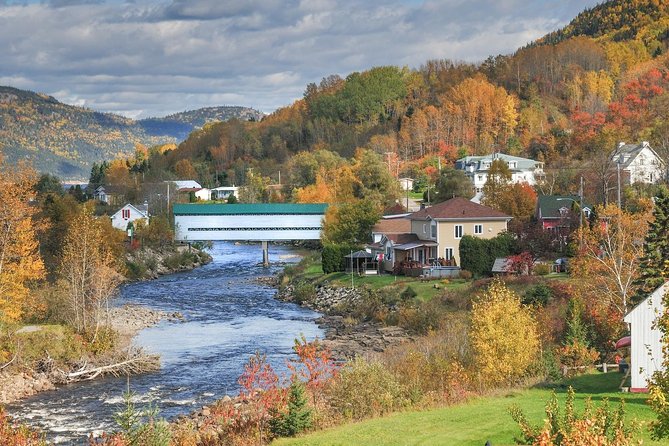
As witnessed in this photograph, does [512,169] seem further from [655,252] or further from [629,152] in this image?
[655,252]

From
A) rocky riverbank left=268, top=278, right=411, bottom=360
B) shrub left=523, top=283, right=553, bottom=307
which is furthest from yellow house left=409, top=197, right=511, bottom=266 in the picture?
shrub left=523, top=283, right=553, bottom=307

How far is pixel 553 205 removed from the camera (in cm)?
6619

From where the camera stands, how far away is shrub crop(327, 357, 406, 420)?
25797 millimetres

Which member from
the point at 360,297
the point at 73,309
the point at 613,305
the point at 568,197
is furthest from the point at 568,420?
the point at 568,197

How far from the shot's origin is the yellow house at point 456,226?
61469 mm

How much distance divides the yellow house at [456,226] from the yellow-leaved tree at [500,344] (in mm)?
30898

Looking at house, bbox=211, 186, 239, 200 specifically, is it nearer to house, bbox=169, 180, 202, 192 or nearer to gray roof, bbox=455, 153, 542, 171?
house, bbox=169, 180, 202, 192

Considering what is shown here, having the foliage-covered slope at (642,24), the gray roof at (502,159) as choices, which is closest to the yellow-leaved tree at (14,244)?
the gray roof at (502,159)

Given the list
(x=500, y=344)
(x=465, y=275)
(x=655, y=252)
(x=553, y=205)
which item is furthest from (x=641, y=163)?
(x=500, y=344)

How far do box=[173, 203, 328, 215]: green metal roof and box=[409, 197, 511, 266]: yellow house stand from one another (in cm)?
3078

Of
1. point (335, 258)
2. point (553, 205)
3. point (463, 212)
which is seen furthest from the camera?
point (335, 258)

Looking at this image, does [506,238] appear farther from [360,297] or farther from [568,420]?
[568,420]

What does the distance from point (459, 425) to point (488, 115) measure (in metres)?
114

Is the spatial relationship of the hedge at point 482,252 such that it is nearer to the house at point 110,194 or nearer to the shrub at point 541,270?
the shrub at point 541,270
